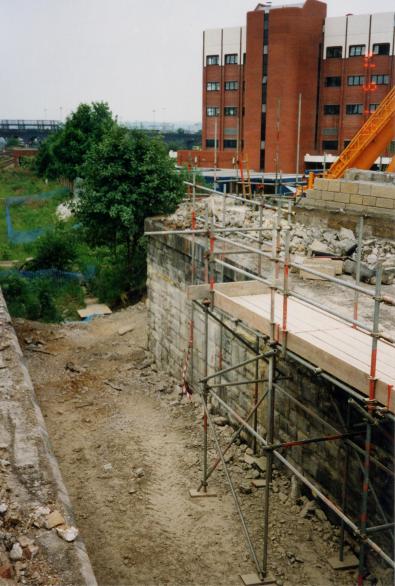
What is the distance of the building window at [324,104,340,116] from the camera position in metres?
47.1

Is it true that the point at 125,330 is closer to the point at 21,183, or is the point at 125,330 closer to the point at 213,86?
the point at 21,183

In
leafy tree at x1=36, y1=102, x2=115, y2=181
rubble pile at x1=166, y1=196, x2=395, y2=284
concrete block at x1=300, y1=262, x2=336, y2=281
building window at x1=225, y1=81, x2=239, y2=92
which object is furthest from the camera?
building window at x1=225, y1=81, x2=239, y2=92

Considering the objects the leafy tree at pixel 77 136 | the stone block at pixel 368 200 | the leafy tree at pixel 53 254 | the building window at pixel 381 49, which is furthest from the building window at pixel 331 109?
the stone block at pixel 368 200

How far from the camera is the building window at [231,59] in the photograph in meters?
50.2

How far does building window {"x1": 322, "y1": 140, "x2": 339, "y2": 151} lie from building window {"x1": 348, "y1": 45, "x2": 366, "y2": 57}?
20.6 ft

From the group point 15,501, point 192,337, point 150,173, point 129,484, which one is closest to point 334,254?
point 192,337

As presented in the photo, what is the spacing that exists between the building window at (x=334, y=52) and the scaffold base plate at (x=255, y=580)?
147 ft

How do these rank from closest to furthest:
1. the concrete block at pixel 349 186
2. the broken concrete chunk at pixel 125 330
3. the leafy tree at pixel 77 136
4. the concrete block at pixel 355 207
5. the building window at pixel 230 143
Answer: the concrete block at pixel 355 207 < the concrete block at pixel 349 186 < the broken concrete chunk at pixel 125 330 < the leafy tree at pixel 77 136 < the building window at pixel 230 143

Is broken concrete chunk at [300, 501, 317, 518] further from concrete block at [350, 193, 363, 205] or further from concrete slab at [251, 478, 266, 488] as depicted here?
concrete block at [350, 193, 363, 205]

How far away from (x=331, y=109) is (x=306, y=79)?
306 centimetres

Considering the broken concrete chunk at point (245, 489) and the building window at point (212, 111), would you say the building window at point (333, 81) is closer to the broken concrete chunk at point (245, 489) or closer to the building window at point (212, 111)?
the building window at point (212, 111)

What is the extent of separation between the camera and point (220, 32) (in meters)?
50.3

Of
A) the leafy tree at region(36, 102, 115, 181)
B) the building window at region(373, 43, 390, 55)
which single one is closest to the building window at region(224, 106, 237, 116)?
the building window at region(373, 43, 390, 55)

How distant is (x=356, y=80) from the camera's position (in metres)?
45.9
